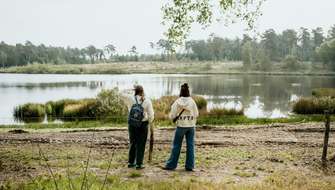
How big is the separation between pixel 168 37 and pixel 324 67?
394 feet

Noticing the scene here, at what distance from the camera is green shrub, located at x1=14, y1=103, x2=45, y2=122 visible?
88.5 feet

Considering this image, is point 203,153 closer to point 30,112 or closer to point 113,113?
point 113,113

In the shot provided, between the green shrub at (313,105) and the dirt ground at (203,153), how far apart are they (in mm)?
9037

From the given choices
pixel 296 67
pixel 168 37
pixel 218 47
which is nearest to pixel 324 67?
pixel 296 67

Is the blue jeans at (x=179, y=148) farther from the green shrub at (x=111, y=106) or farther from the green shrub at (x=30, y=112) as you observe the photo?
the green shrub at (x=30, y=112)

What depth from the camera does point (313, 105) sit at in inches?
1032

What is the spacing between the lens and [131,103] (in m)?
9.68

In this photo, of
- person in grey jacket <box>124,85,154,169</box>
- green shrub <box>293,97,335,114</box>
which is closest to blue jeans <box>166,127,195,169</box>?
person in grey jacket <box>124,85,154,169</box>

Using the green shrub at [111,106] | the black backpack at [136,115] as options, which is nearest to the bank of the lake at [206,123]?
the green shrub at [111,106]

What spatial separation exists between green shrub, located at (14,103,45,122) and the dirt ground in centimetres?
1143

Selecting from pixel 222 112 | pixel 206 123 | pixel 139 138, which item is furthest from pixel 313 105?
pixel 139 138

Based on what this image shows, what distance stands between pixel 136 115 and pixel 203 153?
3.21 metres

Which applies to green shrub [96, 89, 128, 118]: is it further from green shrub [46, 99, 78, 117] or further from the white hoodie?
the white hoodie

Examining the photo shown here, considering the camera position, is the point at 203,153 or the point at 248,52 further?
the point at 248,52
